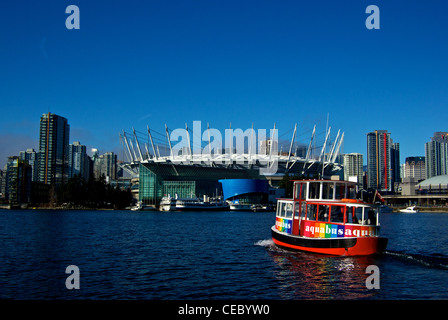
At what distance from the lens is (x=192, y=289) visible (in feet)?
62.5

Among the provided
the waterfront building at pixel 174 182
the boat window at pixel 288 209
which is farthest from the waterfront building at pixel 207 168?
the boat window at pixel 288 209

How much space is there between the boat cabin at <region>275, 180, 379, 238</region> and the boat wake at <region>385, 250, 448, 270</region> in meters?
2.60

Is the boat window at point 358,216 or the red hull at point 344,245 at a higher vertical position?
the boat window at point 358,216

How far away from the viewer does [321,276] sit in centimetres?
2186

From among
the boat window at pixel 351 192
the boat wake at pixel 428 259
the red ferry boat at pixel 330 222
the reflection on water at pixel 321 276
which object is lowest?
the boat wake at pixel 428 259

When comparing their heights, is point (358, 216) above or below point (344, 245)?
above

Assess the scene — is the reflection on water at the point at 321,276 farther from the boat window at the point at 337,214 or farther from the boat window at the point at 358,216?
the boat window at the point at 337,214

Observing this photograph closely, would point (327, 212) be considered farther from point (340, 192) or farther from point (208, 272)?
point (208, 272)

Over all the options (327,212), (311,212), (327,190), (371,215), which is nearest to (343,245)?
(327,212)

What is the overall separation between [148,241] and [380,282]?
2274 cm

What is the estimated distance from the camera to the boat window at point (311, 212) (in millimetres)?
29328

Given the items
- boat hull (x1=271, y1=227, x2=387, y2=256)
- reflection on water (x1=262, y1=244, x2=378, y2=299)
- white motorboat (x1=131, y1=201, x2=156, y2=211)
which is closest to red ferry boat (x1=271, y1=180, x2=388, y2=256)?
boat hull (x1=271, y1=227, x2=387, y2=256)

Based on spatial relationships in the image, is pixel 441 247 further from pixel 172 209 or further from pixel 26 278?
pixel 172 209

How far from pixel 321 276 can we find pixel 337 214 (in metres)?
7.04
